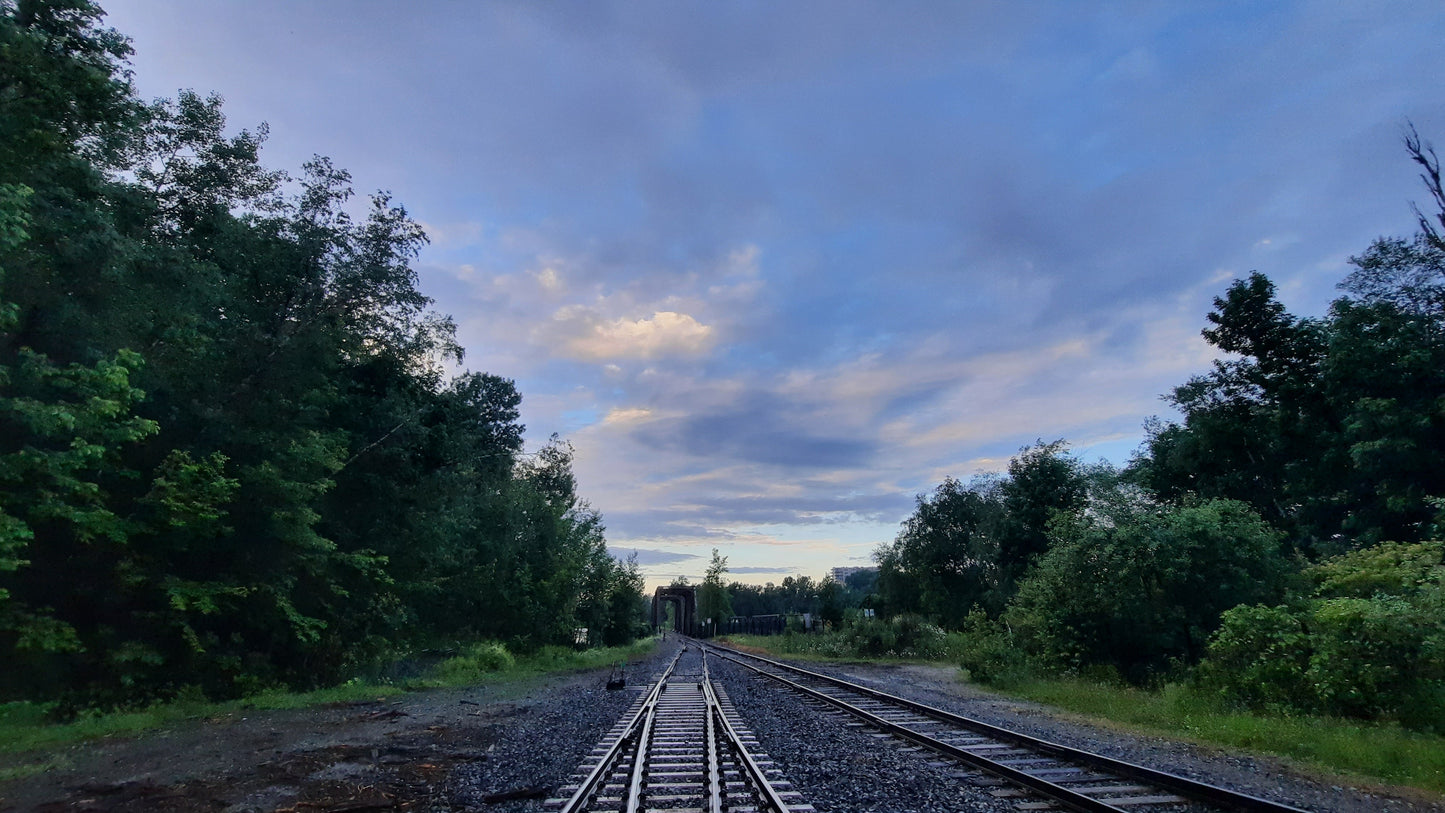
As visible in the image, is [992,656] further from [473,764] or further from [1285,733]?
[473,764]

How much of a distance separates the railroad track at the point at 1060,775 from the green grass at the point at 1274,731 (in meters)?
2.78

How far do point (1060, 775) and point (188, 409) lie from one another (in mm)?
17619

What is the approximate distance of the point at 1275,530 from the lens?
17.5m

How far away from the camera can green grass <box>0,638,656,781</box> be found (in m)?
9.90

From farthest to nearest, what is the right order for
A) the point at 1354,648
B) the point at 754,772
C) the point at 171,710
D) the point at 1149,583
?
1. the point at 1149,583
2. the point at 171,710
3. the point at 1354,648
4. the point at 754,772

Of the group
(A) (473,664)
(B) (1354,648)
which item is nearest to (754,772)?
(B) (1354,648)

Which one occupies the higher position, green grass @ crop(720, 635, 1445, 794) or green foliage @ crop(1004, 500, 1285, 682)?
green foliage @ crop(1004, 500, 1285, 682)

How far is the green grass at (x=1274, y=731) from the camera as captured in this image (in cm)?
787

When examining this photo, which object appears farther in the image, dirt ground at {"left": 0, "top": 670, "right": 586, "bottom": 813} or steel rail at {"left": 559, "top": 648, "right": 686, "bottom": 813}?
dirt ground at {"left": 0, "top": 670, "right": 586, "bottom": 813}

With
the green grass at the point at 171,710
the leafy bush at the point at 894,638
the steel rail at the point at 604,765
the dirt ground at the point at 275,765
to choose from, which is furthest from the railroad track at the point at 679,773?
the leafy bush at the point at 894,638

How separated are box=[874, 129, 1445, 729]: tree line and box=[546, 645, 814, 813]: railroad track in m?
9.15

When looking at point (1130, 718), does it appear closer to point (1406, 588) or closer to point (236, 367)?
point (1406, 588)

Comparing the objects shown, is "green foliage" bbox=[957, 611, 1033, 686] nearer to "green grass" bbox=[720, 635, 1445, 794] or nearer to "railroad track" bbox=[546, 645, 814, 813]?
"green grass" bbox=[720, 635, 1445, 794]

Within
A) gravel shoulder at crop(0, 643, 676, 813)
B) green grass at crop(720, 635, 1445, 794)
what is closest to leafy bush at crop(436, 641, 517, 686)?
gravel shoulder at crop(0, 643, 676, 813)
